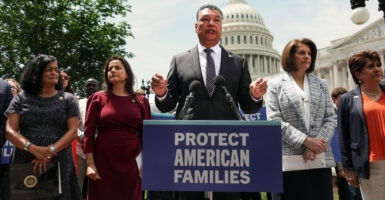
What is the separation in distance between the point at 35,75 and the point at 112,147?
1.03 meters

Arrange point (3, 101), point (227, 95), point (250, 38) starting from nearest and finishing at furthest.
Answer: point (227, 95)
point (3, 101)
point (250, 38)

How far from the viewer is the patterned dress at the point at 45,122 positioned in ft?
12.9

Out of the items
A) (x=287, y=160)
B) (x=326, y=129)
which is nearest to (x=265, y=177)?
(x=287, y=160)

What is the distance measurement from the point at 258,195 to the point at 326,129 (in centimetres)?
375

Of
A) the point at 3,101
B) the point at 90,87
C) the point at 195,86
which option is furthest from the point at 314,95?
the point at 90,87

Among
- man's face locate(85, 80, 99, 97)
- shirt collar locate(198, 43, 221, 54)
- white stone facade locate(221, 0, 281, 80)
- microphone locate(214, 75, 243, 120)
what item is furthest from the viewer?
white stone facade locate(221, 0, 281, 80)

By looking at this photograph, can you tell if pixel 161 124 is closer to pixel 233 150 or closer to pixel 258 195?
pixel 233 150

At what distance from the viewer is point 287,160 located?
3.44 m

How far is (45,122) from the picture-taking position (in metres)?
3.99

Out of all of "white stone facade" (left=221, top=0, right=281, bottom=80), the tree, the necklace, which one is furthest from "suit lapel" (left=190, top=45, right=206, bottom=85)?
"white stone facade" (left=221, top=0, right=281, bottom=80)

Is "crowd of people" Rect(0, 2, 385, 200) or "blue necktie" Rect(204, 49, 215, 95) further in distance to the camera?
"crowd of people" Rect(0, 2, 385, 200)

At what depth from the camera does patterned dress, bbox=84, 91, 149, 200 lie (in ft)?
12.8

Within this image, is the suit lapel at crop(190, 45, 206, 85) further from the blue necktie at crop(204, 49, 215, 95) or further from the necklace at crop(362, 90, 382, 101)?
the necklace at crop(362, 90, 382, 101)

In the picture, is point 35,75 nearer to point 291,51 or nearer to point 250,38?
point 291,51
